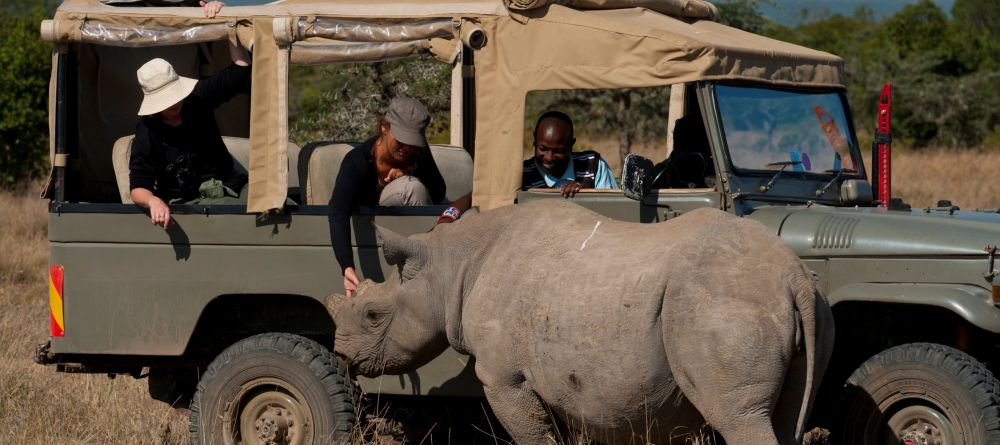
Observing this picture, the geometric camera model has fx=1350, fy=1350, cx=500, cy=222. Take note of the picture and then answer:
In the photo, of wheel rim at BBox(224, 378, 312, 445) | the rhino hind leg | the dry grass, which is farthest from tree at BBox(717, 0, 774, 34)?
the rhino hind leg

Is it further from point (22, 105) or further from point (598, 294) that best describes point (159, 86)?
point (22, 105)

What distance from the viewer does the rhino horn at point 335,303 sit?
6.06 m

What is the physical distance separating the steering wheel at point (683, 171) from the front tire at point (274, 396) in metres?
1.78

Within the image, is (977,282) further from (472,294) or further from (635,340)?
(472,294)

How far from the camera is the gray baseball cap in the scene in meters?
6.25

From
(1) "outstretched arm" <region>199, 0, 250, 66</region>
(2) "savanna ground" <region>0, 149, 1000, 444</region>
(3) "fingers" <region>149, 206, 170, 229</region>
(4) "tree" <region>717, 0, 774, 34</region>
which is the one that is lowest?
(2) "savanna ground" <region>0, 149, 1000, 444</region>

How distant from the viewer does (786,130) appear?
259 inches

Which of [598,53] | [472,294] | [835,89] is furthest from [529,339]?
[835,89]

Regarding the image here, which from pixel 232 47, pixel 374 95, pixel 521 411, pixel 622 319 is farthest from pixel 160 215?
pixel 374 95

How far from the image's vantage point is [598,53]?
6086 mm

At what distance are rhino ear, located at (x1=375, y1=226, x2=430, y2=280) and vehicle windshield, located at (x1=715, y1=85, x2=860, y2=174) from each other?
1514mm

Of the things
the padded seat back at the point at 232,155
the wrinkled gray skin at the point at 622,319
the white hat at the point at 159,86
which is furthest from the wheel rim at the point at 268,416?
the white hat at the point at 159,86

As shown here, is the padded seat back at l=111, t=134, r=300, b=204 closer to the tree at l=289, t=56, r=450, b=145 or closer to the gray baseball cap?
the gray baseball cap

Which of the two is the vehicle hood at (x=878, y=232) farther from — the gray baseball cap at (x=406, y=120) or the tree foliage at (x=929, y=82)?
the tree foliage at (x=929, y=82)
